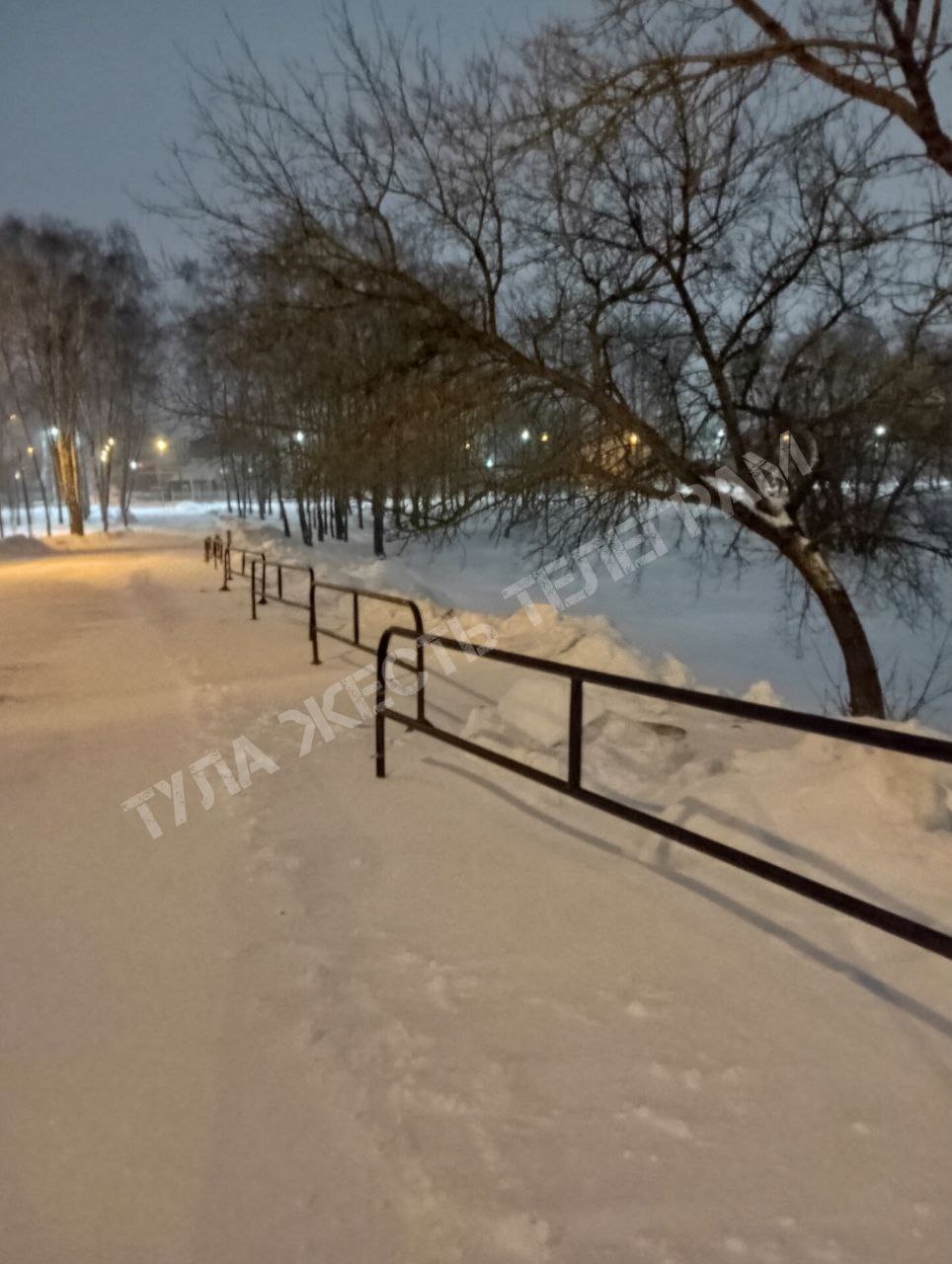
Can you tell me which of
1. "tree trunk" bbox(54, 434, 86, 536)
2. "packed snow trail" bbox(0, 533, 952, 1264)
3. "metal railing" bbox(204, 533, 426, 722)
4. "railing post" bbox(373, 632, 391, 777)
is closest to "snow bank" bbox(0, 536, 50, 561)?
"tree trunk" bbox(54, 434, 86, 536)

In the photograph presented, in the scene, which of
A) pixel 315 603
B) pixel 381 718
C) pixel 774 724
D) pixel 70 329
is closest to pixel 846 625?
pixel 315 603

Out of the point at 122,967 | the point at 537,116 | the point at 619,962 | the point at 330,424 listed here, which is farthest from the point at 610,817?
the point at 330,424

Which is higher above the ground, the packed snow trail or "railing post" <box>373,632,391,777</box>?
"railing post" <box>373,632,391,777</box>

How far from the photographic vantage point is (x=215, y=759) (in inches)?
210

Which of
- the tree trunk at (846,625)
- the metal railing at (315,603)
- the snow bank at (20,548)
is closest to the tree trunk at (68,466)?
the snow bank at (20,548)

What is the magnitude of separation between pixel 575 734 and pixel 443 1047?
4.88 ft

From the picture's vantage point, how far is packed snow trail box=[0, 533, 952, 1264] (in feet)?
6.37

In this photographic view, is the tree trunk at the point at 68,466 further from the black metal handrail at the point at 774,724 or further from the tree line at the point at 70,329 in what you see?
the black metal handrail at the point at 774,724

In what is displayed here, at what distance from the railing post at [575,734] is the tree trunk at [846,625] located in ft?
23.7

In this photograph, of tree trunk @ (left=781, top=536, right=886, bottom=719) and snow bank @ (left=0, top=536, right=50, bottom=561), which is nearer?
tree trunk @ (left=781, top=536, right=886, bottom=719)

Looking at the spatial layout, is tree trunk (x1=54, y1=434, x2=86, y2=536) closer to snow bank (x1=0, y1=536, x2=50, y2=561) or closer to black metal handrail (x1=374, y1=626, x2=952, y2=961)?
snow bank (x1=0, y1=536, x2=50, y2=561)

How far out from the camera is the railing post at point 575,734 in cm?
359

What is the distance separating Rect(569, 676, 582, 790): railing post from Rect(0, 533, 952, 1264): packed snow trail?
38 cm

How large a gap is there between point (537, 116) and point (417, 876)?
6704mm
